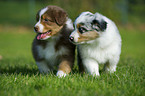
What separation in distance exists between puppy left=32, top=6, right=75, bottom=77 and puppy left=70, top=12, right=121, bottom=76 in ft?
1.17

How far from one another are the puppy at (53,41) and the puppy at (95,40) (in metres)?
0.36

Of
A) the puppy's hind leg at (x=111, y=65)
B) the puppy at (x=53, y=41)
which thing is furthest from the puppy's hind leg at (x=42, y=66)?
the puppy's hind leg at (x=111, y=65)

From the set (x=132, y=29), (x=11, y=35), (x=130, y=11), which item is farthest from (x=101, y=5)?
(x=11, y=35)

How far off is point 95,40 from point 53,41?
0.90 metres

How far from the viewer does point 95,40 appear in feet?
11.8

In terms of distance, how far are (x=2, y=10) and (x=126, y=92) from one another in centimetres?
2098

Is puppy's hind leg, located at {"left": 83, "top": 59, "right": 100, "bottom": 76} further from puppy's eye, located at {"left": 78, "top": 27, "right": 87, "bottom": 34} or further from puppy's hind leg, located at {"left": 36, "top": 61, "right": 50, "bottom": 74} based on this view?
Answer: puppy's hind leg, located at {"left": 36, "top": 61, "right": 50, "bottom": 74}

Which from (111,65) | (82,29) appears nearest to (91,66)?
(111,65)

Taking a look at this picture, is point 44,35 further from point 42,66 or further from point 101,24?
point 101,24

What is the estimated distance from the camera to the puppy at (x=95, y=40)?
3551mm

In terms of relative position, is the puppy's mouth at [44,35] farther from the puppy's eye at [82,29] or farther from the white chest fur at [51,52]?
the puppy's eye at [82,29]

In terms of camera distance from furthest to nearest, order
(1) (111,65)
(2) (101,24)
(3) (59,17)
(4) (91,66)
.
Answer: (3) (59,17), (1) (111,65), (4) (91,66), (2) (101,24)

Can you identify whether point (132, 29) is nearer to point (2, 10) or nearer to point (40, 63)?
point (2, 10)

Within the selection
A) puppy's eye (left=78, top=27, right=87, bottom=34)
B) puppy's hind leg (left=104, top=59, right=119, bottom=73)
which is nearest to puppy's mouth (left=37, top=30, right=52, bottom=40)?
puppy's eye (left=78, top=27, right=87, bottom=34)
